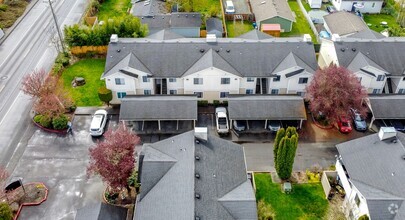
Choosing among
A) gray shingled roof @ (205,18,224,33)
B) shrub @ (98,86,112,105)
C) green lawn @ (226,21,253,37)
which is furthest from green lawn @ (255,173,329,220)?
green lawn @ (226,21,253,37)

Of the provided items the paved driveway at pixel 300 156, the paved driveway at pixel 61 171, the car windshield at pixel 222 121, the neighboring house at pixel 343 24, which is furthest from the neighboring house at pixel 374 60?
the paved driveway at pixel 61 171

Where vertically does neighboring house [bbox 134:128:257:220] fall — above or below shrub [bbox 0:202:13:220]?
above

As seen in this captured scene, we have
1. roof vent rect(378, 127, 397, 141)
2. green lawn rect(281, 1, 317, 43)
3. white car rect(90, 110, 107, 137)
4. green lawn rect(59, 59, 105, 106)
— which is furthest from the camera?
green lawn rect(281, 1, 317, 43)

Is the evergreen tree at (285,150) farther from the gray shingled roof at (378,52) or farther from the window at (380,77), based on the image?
the window at (380,77)

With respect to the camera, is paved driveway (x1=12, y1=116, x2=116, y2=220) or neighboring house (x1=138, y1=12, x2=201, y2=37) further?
neighboring house (x1=138, y1=12, x2=201, y2=37)

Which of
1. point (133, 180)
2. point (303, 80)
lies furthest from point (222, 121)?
point (133, 180)

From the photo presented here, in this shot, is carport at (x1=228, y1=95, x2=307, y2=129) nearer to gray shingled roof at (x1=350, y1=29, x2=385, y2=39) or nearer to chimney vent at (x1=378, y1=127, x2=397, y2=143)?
chimney vent at (x1=378, y1=127, x2=397, y2=143)

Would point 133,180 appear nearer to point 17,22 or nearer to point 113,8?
point 113,8
